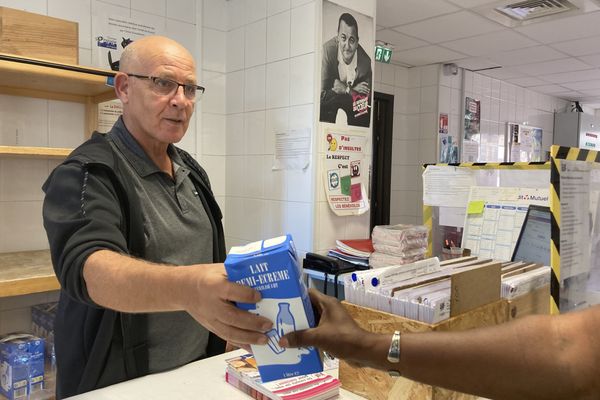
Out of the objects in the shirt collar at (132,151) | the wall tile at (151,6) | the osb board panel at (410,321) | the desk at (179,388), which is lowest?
the desk at (179,388)

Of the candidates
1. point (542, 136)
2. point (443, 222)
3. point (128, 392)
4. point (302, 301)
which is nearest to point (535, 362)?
point (302, 301)

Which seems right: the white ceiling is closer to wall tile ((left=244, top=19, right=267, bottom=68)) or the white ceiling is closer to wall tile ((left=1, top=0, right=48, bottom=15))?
wall tile ((left=244, top=19, right=267, bottom=68))

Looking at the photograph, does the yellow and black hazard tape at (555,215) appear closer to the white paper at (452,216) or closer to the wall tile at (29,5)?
the white paper at (452,216)

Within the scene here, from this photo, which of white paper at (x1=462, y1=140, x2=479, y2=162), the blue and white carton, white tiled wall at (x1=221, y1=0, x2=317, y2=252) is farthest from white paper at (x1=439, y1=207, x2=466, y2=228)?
white paper at (x1=462, y1=140, x2=479, y2=162)

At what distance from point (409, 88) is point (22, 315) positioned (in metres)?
4.07

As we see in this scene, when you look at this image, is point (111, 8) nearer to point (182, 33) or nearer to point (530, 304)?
point (182, 33)

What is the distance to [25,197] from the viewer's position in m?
2.30

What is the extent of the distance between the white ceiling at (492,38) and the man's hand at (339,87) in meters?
0.90

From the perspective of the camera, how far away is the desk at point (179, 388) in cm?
104

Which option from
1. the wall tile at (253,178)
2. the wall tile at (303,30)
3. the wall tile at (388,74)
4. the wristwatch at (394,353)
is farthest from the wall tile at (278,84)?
the wall tile at (388,74)

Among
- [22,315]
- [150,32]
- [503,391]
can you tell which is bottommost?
[22,315]

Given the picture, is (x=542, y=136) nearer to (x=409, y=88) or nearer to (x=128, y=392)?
(x=409, y=88)

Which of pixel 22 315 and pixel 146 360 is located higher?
pixel 146 360

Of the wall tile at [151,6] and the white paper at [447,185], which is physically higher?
the wall tile at [151,6]
